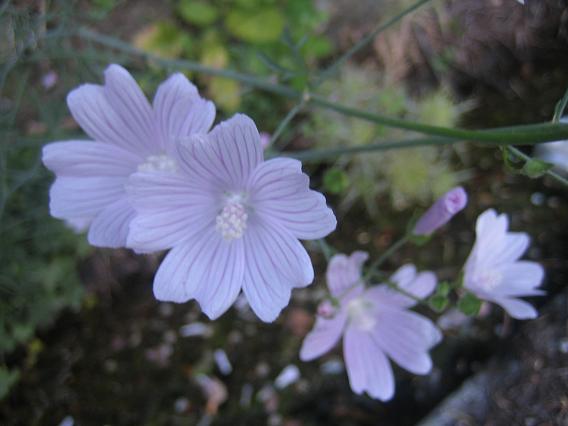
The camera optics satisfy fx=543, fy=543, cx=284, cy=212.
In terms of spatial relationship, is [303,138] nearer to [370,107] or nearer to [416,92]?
[370,107]

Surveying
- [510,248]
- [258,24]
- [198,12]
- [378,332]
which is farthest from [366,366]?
[198,12]

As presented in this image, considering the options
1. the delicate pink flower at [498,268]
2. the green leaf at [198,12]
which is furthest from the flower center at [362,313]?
the green leaf at [198,12]

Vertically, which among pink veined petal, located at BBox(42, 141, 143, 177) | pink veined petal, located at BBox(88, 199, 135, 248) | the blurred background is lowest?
the blurred background

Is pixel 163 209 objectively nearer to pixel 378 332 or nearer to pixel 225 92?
pixel 378 332

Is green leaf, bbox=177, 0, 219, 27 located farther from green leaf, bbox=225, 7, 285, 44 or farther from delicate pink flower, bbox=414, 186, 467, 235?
delicate pink flower, bbox=414, 186, 467, 235

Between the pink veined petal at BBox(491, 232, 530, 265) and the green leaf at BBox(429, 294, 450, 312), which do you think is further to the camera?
the pink veined petal at BBox(491, 232, 530, 265)

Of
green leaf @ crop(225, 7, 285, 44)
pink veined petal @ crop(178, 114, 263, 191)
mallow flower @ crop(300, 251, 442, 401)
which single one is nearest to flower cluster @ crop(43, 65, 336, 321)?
pink veined petal @ crop(178, 114, 263, 191)
